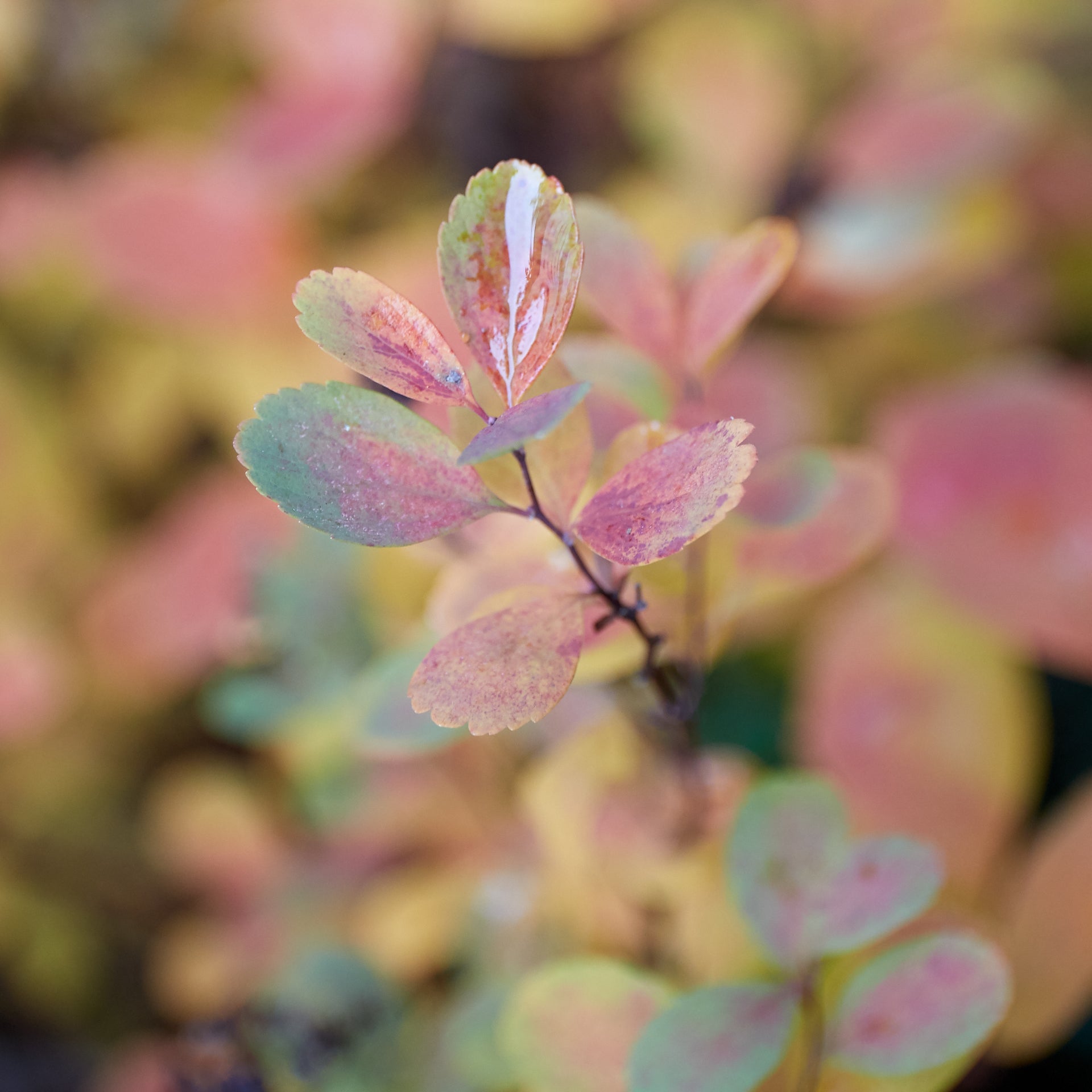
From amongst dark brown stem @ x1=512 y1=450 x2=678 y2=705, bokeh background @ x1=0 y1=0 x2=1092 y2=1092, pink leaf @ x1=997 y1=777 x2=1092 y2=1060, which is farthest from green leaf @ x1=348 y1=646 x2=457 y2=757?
pink leaf @ x1=997 y1=777 x2=1092 y2=1060

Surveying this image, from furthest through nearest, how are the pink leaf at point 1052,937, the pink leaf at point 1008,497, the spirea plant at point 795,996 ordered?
the pink leaf at point 1008,497 → the pink leaf at point 1052,937 → the spirea plant at point 795,996

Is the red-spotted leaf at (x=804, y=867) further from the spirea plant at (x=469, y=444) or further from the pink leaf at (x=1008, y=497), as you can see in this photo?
the pink leaf at (x=1008, y=497)

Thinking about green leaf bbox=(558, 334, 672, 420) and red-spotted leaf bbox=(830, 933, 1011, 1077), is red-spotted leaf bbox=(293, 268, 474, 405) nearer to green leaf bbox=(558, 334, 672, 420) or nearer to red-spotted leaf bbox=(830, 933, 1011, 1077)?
green leaf bbox=(558, 334, 672, 420)

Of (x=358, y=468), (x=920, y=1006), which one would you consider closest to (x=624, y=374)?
(x=358, y=468)

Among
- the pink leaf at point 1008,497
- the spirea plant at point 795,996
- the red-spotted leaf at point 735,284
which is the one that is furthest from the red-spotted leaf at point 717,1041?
the pink leaf at point 1008,497

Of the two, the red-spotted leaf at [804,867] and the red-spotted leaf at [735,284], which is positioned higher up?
the red-spotted leaf at [735,284]

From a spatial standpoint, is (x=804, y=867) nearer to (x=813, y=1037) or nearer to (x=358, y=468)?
(x=813, y=1037)

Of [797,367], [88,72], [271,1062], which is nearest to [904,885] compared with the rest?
[271,1062]
